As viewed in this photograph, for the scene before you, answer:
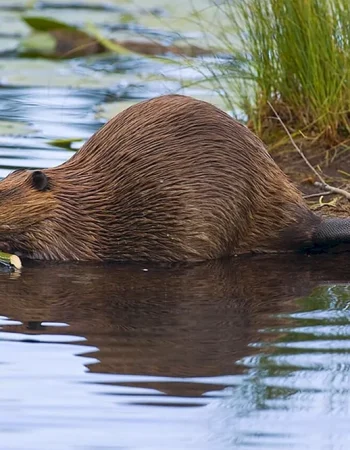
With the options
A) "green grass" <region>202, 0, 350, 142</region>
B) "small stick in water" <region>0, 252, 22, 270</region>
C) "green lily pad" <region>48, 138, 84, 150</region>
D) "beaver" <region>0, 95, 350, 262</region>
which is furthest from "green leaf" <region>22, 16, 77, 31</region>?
"small stick in water" <region>0, 252, 22, 270</region>

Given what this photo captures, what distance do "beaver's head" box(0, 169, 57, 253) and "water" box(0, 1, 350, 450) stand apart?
0.11m

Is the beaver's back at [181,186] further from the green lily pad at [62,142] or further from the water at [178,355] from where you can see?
the green lily pad at [62,142]

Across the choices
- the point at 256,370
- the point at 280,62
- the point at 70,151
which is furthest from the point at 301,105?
the point at 256,370

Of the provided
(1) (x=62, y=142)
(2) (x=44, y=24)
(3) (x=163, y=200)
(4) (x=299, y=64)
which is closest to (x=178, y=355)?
(3) (x=163, y=200)

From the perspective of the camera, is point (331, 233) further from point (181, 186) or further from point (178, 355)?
point (178, 355)

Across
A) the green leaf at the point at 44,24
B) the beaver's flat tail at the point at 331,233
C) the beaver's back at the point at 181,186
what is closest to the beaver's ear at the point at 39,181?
the beaver's back at the point at 181,186

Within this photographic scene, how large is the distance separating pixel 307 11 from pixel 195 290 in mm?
1780

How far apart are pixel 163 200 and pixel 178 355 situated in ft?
3.96

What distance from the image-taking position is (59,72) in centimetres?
834

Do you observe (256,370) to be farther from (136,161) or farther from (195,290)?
(136,161)

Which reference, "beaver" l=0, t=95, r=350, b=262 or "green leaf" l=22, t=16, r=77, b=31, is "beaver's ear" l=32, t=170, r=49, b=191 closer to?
"beaver" l=0, t=95, r=350, b=262

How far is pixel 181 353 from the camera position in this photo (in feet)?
10.9

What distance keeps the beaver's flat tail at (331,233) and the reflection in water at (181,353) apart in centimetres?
9

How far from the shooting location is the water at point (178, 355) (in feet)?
9.16
